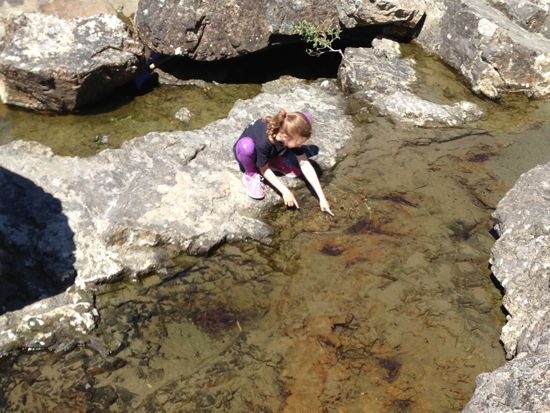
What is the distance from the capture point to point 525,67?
6.85m

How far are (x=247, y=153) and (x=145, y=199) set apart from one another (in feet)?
2.97

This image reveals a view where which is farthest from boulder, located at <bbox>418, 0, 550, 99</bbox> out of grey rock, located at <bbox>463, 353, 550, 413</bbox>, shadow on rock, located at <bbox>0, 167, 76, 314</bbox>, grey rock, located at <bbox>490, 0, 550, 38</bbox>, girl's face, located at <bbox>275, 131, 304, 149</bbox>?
shadow on rock, located at <bbox>0, 167, 76, 314</bbox>

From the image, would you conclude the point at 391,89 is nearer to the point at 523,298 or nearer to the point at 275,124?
the point at 275,124

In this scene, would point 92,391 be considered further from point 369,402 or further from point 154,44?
point 154,44

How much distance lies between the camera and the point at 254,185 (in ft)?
18.1

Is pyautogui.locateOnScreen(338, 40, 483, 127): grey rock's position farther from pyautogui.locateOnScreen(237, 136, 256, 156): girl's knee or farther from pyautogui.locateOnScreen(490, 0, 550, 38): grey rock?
pyautogui.locateOnScreen(237, 136, 256, 156): girl's knee

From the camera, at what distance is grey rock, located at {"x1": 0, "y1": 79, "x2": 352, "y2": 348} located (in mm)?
4961

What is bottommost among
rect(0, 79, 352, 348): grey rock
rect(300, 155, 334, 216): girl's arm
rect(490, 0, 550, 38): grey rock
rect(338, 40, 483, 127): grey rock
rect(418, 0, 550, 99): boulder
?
rect(0, 79, 352, 348): grey rock

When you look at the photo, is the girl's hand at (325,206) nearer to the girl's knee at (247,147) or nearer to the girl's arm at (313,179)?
the girl's arm at (313,179)

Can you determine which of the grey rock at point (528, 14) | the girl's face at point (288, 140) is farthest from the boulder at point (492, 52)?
the girl's face at point (288, 140)

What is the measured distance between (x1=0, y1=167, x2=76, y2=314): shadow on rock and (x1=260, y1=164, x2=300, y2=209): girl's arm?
1614 mm

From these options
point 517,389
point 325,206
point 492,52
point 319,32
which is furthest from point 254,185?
point 492,52

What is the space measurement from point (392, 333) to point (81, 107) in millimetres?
3806

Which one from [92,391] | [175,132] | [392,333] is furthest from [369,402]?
[175,132]
